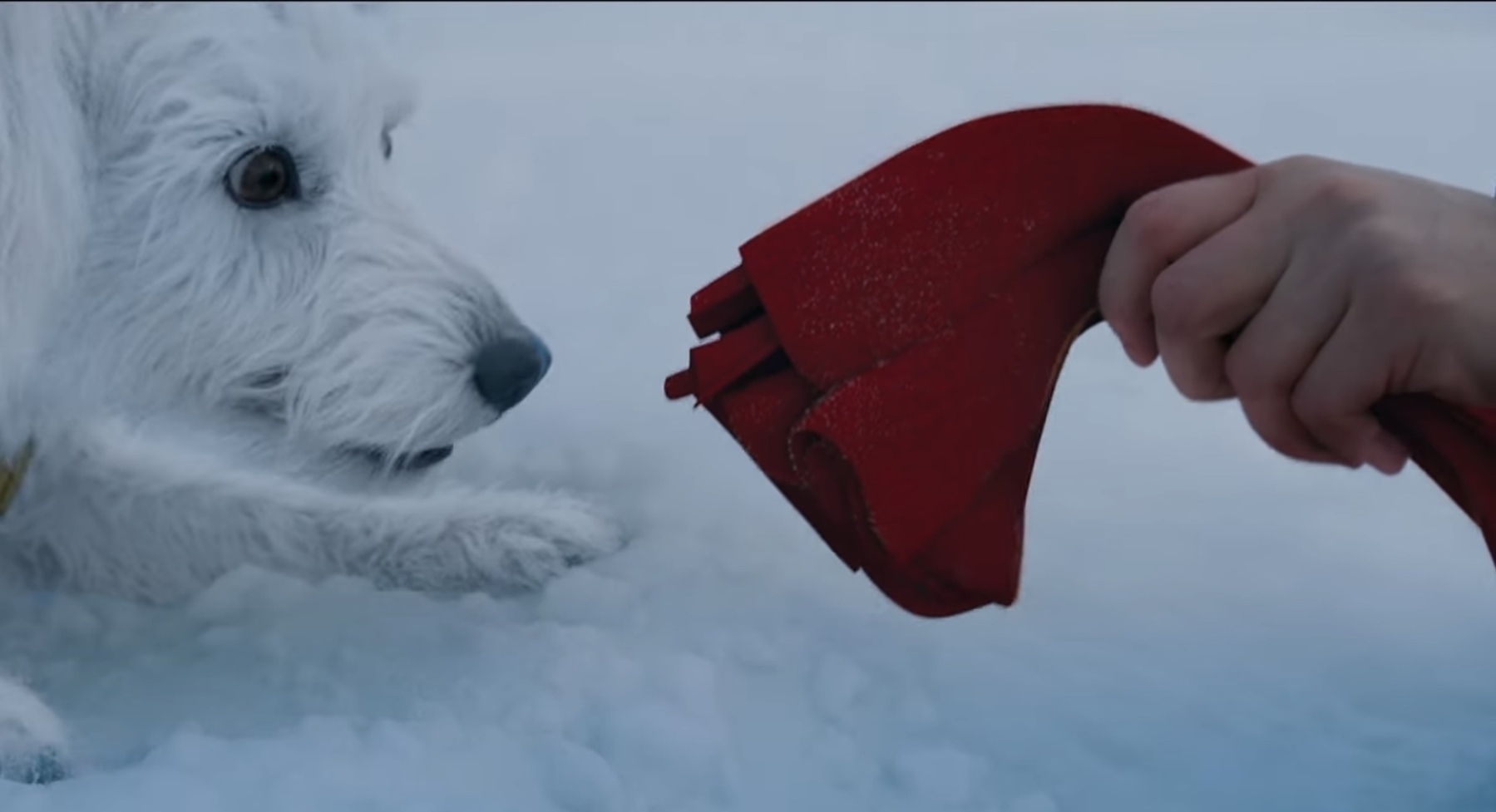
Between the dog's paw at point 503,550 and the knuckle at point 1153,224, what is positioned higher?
the knuckle at point 1153,224

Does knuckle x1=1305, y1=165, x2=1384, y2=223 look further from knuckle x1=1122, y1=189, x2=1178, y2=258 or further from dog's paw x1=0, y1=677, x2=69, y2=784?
dog's paw x1=0, y1=677, x2=69, y2=784

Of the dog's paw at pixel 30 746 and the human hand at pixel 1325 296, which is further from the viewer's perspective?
the dog's paw at pixel 30 746

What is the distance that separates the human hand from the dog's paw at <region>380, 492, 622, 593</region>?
76 cm

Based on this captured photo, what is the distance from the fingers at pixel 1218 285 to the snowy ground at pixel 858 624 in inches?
13.2

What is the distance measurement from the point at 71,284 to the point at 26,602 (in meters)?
0.35

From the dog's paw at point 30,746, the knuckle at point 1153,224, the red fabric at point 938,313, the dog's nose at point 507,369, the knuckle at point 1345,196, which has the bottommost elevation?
the dog's paw at point 30,746

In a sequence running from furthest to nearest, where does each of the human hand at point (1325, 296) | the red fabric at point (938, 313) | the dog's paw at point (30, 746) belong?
the dog's paw at point (30, 746) → the red fabric at point (938, 313) → the human hand at point (1325, 296)

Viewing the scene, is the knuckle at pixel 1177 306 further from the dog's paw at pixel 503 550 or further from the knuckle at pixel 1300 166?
the dog's paw at pixel 503 550

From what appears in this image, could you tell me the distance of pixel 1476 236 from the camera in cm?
84

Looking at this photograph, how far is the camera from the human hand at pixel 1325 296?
2.69 feet

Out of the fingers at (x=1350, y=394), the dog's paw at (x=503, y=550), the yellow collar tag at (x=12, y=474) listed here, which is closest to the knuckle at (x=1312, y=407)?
the fingers at (x=1350, y=394)

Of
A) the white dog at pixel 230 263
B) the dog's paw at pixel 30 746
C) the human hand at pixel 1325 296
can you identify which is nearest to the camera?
the human hand at pixel 1325 296

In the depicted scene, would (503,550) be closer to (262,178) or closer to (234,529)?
(234,529)

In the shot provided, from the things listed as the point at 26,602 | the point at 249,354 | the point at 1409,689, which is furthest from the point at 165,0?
the point at 1409,689
